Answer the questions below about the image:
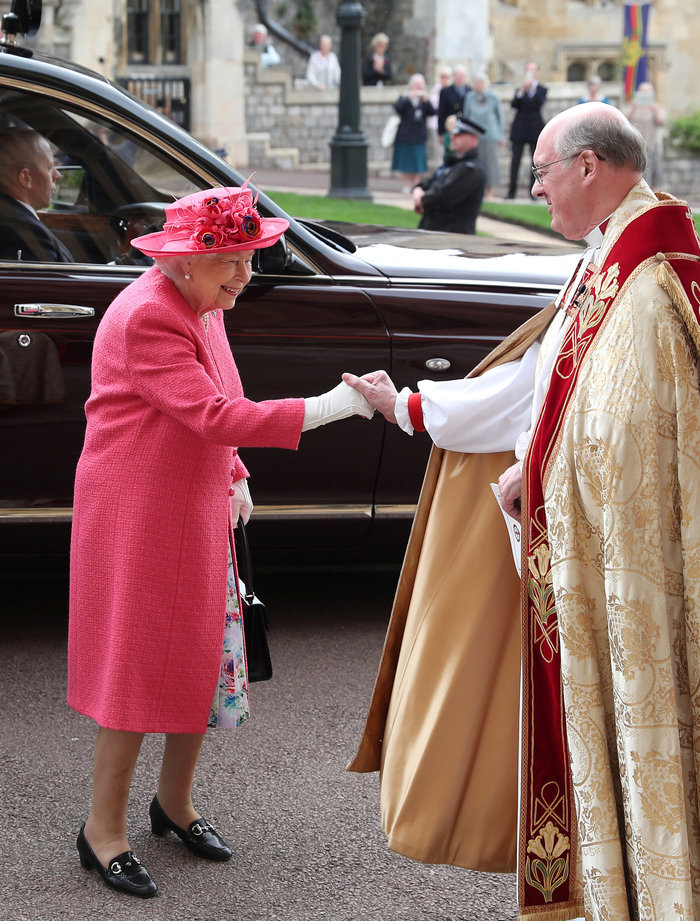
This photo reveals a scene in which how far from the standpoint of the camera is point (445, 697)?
2.96m

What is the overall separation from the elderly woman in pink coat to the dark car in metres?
1.29

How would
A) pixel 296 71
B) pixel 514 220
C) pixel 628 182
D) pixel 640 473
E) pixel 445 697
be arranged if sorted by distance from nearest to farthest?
pixel 640 473
pixel 628 182
pixel 445 697
pixel 514 220
pixel 296 71

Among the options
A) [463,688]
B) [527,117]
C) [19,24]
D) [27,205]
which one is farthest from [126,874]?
[527,117]

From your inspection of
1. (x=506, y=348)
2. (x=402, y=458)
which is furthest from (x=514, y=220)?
(x=506, y=348)

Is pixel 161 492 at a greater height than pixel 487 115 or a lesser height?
lesser

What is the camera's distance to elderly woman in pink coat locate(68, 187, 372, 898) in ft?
9.69

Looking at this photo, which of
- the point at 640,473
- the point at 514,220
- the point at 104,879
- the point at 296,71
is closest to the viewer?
the point at 640,473

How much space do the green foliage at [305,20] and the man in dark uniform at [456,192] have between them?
2735 centimetres

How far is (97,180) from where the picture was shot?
4781 mm

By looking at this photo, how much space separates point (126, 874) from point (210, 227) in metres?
1.61

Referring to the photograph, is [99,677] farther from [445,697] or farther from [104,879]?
[445,697]

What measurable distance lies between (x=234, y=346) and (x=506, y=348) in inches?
64.0

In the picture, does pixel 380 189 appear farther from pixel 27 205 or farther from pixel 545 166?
pixel 545 166

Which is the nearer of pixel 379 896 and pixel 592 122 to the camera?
pixel 592 122
